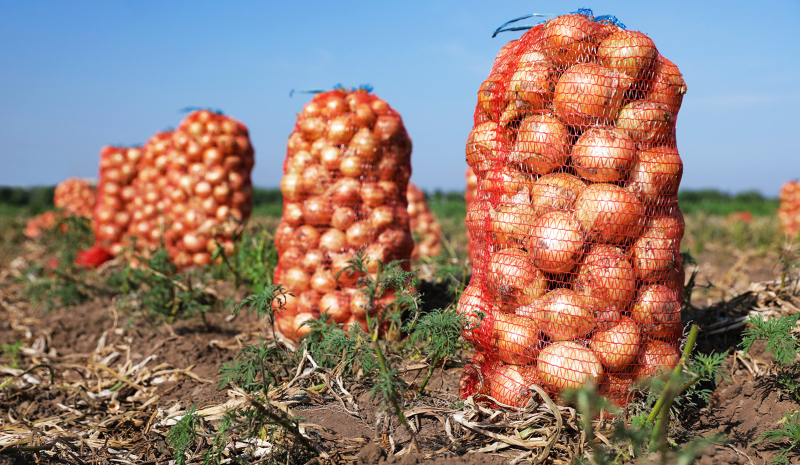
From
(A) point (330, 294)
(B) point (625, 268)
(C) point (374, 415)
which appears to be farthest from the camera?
(A) point (330, 294)

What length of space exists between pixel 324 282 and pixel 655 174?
6.13 feet

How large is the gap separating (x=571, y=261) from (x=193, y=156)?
4234 mm

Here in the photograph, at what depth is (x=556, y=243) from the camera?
2080 mm

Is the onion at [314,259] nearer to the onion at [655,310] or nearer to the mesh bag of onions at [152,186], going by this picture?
the onion at [655,310]

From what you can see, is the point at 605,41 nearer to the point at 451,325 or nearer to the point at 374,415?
the point at 451,325

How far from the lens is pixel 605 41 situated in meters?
2.21

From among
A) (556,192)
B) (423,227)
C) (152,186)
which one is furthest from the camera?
(423,227)

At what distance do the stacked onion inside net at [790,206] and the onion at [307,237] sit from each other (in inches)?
447

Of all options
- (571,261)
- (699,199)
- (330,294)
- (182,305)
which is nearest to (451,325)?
(571,261)

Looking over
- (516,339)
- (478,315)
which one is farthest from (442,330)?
(516,339)

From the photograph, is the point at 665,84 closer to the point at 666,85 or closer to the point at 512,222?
the point at 666,85

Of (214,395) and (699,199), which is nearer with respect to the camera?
(214,395)

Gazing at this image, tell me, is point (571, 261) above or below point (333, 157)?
below

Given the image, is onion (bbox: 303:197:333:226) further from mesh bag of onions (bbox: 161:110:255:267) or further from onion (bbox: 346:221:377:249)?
mesh bag of onions (bbox: 161:110:255:267)
